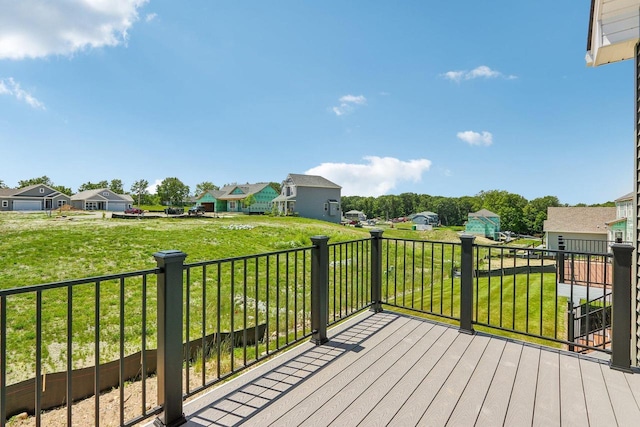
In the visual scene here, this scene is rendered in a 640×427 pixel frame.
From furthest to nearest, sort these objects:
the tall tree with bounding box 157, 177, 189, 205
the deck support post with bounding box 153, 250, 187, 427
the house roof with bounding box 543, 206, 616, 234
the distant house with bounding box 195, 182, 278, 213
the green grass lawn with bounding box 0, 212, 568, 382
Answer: the tall tree with bounding box 157, 177, 189, 205, the distant house with bounding box 195, 182, 278, 213, the house roof with bounding box 543, 206, 616, 234, the green grass lawn with bounding box 0, 212, 568, 382, the deck support post with bounding box 153, 250, 187, 427

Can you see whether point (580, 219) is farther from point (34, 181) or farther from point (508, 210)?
point (34, 181)

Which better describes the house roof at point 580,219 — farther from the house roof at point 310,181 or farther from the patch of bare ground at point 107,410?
the patch of bare ground at point 107,410

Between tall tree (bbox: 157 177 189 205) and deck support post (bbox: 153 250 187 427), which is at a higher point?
Answer: tall tree (bbox: 157 177 189 205)

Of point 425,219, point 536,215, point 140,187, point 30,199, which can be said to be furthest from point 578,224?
point 140,187

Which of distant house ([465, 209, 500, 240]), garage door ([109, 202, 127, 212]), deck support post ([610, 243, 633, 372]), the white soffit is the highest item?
the white soffit

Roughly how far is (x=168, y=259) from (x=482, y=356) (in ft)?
9.05

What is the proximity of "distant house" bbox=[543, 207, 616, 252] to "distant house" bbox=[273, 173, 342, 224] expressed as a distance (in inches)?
779

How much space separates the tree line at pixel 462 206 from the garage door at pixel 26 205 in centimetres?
5624

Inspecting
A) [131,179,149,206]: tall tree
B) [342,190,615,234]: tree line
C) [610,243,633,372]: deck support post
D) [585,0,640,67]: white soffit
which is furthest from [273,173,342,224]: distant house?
[342,190,615,234]: tree line

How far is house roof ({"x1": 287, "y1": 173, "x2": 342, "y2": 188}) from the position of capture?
3238 cm

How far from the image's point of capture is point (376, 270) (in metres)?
3.95

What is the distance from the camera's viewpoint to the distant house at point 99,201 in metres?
43.8

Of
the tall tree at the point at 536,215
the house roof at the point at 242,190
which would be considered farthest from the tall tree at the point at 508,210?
the house roof at the point at 242,190

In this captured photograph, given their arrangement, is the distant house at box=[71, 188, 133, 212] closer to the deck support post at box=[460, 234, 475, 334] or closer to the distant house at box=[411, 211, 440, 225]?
the distant house at box=[411, 211, 440, 225]
